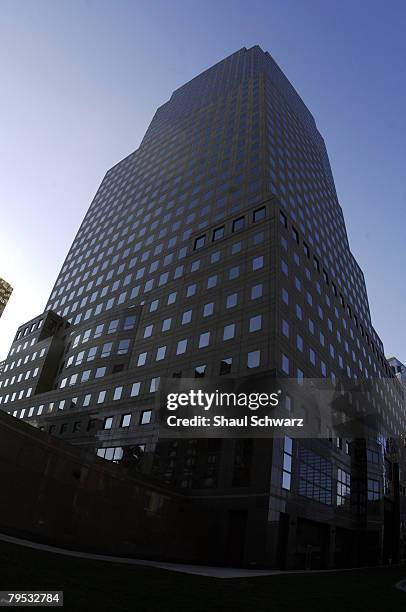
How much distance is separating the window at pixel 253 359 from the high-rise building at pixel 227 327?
14 cm

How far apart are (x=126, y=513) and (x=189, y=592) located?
668 inches

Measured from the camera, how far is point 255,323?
44.6 metres

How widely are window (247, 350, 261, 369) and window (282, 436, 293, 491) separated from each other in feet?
24.6

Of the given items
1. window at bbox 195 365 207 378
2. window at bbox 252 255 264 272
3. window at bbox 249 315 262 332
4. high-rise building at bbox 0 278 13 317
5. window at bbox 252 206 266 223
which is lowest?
window at bbox 195 365 207 378

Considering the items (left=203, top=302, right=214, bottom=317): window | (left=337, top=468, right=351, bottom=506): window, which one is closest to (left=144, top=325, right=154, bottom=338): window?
(left=203, top=302, right=214, bottom=317): window

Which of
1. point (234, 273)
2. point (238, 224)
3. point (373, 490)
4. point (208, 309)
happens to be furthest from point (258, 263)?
point (373, 490)

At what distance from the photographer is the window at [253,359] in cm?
Result: 4178

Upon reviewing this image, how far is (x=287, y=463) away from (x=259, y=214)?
3234 cm

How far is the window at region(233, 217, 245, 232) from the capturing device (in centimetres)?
5684

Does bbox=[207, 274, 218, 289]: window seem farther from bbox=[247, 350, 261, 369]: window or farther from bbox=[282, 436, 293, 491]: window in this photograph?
bbox=[282, 436, 293, 491]: window

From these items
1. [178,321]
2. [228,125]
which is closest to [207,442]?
[178,321]

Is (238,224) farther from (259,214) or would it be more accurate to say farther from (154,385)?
(154,385)

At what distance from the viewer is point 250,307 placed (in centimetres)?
4638

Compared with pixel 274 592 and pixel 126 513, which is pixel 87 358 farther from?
pixel 274 592
